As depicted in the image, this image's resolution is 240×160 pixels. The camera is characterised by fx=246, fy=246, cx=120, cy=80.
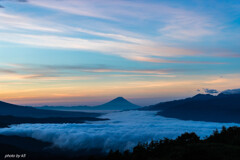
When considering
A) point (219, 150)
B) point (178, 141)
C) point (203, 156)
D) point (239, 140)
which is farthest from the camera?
point (178, 141)

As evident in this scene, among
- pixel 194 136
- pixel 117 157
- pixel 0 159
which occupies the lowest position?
pixel 0 159

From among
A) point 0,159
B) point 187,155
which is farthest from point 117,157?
point 0,159

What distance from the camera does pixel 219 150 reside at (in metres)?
31.2

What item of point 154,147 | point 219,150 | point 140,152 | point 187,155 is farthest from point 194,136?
point 187,155

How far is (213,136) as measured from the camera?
47.2 meters

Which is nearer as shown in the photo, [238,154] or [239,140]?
[238,154]

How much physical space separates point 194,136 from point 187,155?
920 inches

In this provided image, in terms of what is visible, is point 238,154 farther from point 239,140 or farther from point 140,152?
point 140,152

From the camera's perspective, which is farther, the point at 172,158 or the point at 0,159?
the point at 0,159

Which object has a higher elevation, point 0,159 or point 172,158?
point 172,158

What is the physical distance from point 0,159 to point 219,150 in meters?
205

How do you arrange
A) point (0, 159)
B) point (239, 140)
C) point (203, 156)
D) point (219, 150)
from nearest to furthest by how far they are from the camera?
1. point (203, 156)
2. point (219, 150)
3. point (239, 140)
4. point (0, 159)

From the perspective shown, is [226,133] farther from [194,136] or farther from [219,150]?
[219,150]

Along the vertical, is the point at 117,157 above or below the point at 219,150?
below
